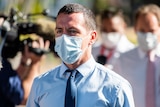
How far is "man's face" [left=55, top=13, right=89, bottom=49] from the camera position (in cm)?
411

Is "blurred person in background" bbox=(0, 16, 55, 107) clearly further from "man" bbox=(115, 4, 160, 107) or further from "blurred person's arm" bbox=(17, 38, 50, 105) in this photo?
"man" bbox=(115, 4, 160, 107)

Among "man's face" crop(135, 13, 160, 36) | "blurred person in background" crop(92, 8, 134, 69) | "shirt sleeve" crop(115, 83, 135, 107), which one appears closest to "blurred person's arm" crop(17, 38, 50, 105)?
"man's face" crop(135, 13, 160, 36)

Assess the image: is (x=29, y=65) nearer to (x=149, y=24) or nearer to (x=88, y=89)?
(x=149, y=24)

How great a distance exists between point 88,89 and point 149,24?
205 cm

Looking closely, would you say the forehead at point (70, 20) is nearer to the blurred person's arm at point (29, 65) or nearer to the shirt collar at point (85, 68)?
the shirt collar at point (85, 68)

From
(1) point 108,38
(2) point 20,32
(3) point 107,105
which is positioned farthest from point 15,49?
(3) point 107,105

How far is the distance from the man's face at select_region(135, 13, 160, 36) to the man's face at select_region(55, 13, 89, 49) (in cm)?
187

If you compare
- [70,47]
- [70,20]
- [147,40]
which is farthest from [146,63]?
[70,20]

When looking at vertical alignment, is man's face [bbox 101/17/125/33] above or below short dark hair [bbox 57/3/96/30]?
below

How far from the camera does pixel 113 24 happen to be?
23.4 feet

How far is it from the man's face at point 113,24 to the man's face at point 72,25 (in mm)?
2952

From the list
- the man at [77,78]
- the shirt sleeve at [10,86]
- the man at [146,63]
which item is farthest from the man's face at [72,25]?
the man at [146,63]

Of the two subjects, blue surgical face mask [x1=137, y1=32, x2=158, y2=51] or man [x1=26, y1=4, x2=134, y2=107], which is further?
blue surgical face mask [x1=137, y1=32, x2=158, y2=51]

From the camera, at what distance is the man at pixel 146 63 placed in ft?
19.1
